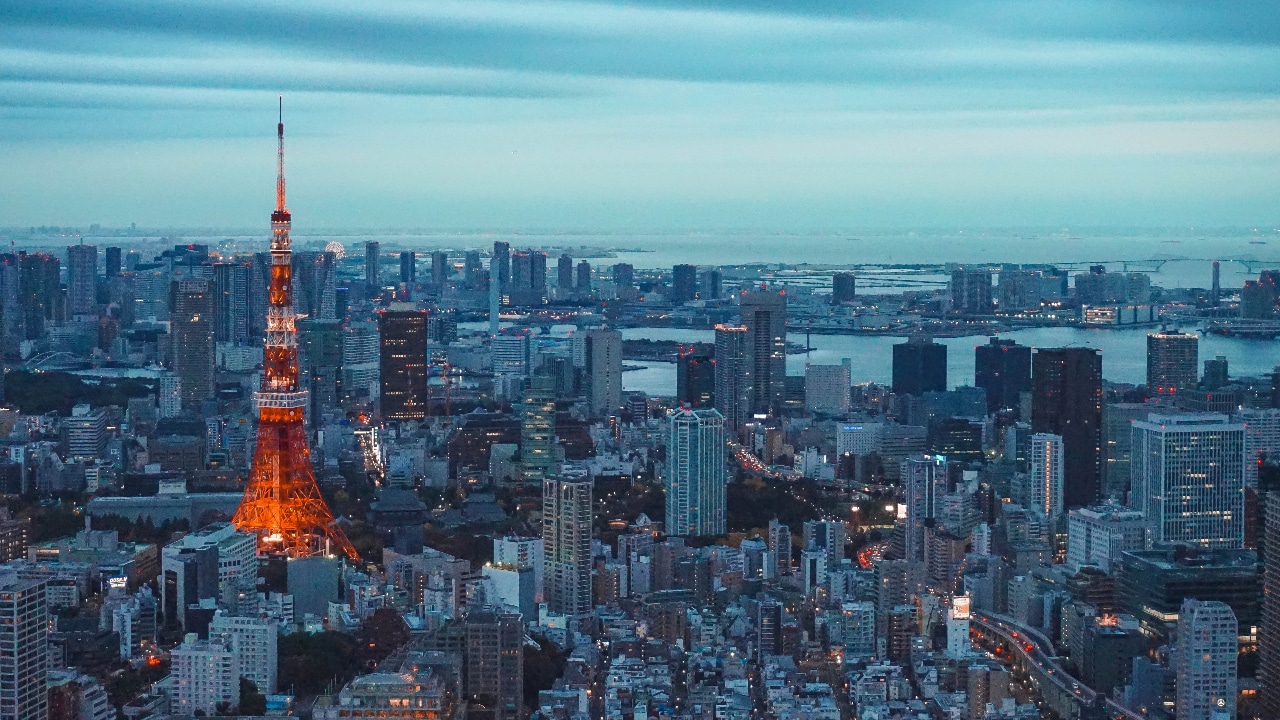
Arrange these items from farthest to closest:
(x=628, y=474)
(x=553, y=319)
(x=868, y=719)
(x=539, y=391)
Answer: (x=553, y=319) < (x=539, y=391) < (x=628, y=474) < (x=868, y=719)

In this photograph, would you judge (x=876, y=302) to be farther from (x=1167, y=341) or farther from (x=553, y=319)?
(x=1167, y=341)

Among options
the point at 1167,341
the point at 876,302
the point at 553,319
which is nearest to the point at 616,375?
the point at 1167,341

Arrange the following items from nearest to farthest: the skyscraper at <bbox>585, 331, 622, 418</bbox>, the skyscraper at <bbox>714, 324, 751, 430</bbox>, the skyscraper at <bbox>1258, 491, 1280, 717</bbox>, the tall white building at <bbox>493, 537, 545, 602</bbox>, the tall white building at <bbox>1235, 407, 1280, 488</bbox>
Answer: the skyscraper at <bbox>1258, 491, 1280, 717</bbox> < the tall white building at <bbox>493, 537, 545, 602</bbox> < the tall white building at <bbox>1235, 407, 1280, 488</bbox> < the skyscraper at <bbox>714, 324, 751, 430</bbox> < the skyscraper at <bbox>585, 331, 622, 418</bbox>

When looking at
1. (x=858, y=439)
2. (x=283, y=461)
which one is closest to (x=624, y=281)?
(x=858, y=439)

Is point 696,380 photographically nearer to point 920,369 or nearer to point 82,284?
point 920,369

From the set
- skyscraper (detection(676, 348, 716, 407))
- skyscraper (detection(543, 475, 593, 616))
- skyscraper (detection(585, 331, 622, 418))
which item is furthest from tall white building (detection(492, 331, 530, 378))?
skyscraper (detection(543, 475, 593, 616))

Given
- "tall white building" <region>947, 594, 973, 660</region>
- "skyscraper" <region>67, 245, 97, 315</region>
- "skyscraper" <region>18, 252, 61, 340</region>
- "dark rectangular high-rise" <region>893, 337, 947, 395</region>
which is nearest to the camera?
"tall white building" <region>947, 594, 973, 660</region>

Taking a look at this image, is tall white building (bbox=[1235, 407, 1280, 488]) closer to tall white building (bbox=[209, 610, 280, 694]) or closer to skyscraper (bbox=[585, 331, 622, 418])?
tall white building (bbox=[209, 610, 280, 694])
